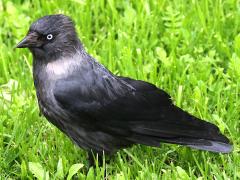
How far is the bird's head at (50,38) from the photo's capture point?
4.32 meters

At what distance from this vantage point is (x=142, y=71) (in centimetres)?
516

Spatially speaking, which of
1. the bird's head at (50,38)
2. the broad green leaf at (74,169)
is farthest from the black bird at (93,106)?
the broad green leaf at (74,169)

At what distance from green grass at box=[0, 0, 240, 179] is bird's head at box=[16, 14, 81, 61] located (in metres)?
0.60

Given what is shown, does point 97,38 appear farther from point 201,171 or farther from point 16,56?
point 201,171

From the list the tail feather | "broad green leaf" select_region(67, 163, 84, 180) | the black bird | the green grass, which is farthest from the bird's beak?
the tail feather

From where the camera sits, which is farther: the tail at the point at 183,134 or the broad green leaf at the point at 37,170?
the tail at the point at 183,134

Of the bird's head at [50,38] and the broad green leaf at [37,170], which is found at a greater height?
the bird's head at [50,38]

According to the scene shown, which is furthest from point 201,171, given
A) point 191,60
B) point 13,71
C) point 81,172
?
point 13,71

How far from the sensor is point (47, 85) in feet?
14.2

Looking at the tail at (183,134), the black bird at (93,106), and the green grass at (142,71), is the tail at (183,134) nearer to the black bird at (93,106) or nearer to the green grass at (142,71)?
the black bird at (93,106)

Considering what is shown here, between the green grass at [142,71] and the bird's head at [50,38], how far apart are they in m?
0.60

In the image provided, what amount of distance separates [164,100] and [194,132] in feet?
0.94

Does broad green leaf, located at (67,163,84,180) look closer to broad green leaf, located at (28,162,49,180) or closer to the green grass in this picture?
the green grass

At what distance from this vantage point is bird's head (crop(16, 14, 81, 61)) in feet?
14.2
